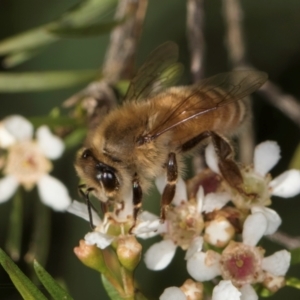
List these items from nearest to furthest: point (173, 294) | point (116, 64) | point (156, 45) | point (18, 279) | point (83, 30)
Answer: point (18, 279), point (173, 294), point (83, 30), point (116, 64), point (156, 45)

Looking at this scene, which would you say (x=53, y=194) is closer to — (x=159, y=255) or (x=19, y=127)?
(x=19, y=127)

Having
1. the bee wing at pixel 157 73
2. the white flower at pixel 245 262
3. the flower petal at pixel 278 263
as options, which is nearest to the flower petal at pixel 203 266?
the white flower at pixel 245 262

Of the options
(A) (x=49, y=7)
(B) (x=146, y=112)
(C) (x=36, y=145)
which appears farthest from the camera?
(A) (x=49, y=7)

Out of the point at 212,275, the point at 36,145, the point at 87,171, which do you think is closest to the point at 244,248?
the point at 212,275

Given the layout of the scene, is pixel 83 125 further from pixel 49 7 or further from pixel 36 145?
pixel 49 7

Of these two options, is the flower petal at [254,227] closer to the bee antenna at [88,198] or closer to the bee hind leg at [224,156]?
the bee hind leg at [224,156]

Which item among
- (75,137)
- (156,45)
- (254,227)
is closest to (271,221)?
(254,227)
